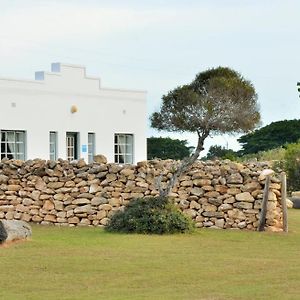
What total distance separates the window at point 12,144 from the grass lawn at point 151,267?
23621 millimetres

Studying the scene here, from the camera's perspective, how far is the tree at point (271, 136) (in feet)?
257

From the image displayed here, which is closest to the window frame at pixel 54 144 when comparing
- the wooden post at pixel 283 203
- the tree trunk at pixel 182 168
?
the tree trunk at pixel 182 168

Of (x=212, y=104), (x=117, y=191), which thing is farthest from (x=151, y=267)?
(x=212, y=104)

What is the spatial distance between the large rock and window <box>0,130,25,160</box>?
25619 millimetres

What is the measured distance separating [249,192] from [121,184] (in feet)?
11.2

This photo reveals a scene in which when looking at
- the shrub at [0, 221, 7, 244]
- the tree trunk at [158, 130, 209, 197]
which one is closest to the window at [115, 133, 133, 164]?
the tree trunk at [158, 130, 209, 197]

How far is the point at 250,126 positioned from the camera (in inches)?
1597

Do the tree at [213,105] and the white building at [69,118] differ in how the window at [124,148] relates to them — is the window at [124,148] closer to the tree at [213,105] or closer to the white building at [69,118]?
the white building at [69,118]

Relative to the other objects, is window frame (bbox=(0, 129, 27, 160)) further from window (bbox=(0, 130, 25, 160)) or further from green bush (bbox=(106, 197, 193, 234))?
green bush (bbox=(106, 197, 193, 234))

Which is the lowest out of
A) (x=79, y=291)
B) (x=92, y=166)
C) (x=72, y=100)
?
(x=79, y=291)

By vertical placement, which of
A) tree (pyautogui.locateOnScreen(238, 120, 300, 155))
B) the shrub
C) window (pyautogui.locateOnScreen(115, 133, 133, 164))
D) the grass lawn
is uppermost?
tree (pyautogui.locateOnScreen(238, 120, 300, 155))

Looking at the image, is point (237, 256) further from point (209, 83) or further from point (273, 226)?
point (209, 83)

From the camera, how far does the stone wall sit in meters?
27.8

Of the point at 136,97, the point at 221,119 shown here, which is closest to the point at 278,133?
Result: the point at 136,97
